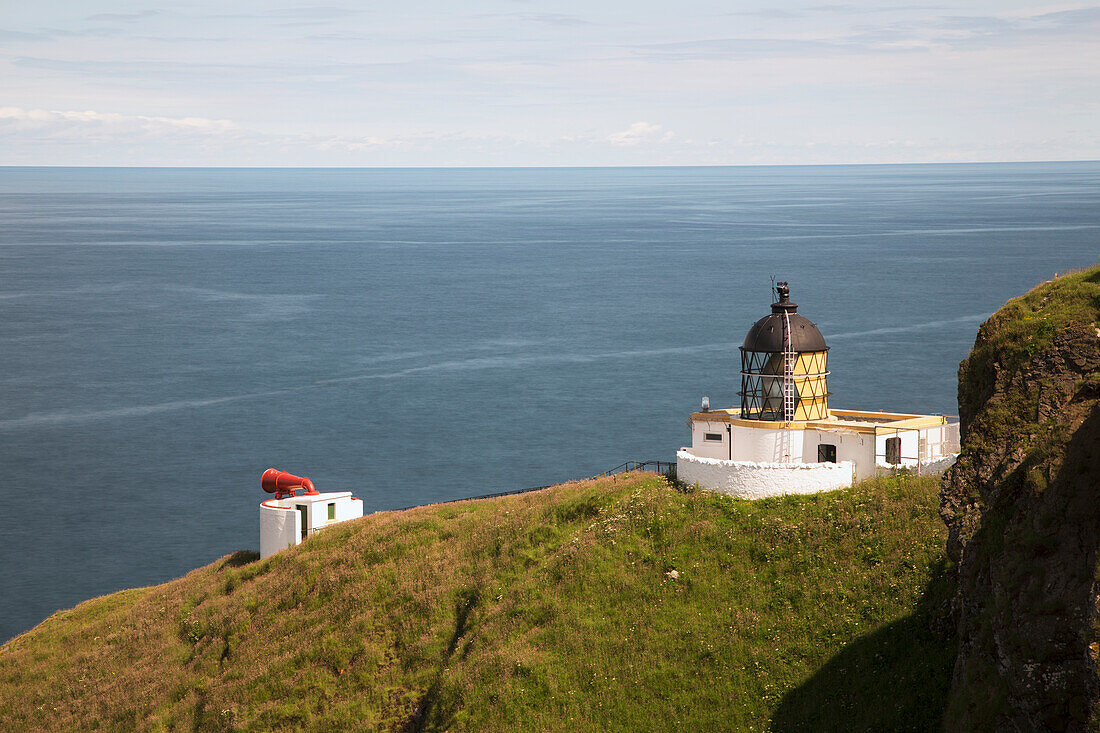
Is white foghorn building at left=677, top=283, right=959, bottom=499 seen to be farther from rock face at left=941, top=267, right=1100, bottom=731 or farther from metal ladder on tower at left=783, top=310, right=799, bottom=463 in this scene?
rock face at left=941, top=267, right=1100, bottom=731

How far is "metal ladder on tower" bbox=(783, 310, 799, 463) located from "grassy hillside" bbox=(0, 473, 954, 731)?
295 cm

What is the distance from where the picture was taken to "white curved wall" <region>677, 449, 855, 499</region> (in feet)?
113

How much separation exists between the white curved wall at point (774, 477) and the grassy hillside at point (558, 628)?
0.55 metres

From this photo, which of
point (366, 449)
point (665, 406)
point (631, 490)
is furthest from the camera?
point (665, 406)

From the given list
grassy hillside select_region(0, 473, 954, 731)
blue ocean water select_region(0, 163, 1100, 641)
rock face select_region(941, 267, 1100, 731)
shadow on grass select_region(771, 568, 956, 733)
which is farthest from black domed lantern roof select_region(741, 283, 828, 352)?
blue ocean water select_region(0, 163, 1100, 641)

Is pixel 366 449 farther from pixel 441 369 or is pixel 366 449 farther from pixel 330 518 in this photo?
pixel 330 518

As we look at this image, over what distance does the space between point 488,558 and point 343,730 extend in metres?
7.12

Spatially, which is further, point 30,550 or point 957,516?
point 30,550

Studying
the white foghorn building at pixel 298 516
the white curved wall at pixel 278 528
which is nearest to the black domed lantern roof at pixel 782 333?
the white foghorn building at pixel 298 516

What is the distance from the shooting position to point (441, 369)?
394 ft

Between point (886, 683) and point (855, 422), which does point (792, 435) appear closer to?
point (855, 422)

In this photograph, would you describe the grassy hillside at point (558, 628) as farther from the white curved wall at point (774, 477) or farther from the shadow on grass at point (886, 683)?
the white curved wall at point (774, 477)

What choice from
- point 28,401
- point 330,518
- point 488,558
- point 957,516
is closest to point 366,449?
point 28,401

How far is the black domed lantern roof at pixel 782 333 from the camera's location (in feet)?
121
